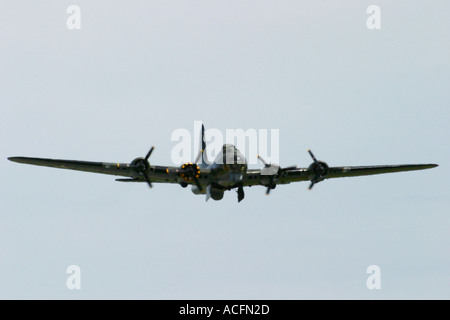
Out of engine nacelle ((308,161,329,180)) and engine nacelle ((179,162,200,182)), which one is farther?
engine nacelle ((308,161,329,180))

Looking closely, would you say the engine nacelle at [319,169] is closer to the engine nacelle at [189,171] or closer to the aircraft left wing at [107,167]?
the engine nacelle at [189,171]

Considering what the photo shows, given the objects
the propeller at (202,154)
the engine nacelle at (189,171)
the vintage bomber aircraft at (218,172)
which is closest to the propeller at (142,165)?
the vintage bomber aircraft at (218,172)

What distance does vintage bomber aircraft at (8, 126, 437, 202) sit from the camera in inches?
2388

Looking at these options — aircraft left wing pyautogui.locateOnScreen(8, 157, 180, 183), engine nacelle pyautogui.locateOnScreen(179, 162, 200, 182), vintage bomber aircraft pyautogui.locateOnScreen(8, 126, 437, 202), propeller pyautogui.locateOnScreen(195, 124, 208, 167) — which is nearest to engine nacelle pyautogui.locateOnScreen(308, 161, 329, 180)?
vintage bomber aircraft pyautogui.locateOnScreen(8, 126, 437, 202)

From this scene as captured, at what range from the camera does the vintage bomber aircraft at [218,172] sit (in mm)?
60656

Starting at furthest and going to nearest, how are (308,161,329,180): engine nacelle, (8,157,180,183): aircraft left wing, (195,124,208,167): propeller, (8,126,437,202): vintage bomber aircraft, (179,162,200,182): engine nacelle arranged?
(195,124,208,167): propeller, (308,161,329,180): engine nacelle, (179,162,200,182): engine nacelle, (8,126,437,202): vintage bomber aircraft, (8,157,180,183): aircraft left wing

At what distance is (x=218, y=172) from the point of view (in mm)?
61250

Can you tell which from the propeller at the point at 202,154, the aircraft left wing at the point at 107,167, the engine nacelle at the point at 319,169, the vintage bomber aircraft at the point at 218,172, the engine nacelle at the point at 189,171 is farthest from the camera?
the propeller at the point at 202,154

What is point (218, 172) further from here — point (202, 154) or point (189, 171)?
point (202, 154)

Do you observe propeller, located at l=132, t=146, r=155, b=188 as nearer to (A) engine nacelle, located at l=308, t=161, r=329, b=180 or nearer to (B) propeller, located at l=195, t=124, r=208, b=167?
(B) propeller, located at l=195, t=124, r=208, b=167

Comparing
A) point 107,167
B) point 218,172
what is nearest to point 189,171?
point 218,172

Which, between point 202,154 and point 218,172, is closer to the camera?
point 218,172

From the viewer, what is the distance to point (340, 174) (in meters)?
66.8

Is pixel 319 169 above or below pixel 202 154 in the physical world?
below
